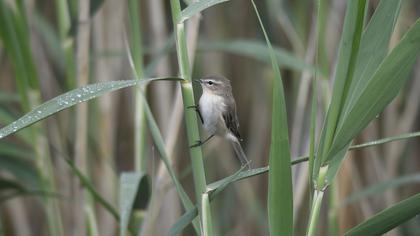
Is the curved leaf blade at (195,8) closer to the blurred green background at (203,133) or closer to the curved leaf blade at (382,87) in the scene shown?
the curved leaf blade at (382,87)

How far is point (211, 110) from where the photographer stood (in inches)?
86.9

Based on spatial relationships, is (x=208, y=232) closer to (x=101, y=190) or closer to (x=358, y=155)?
(x=101, y=190)

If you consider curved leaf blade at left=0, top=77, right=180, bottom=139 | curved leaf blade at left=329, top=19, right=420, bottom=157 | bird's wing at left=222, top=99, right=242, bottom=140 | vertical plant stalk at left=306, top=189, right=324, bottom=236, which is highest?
curved leaf blade at left=0, top=77, right=180, bottom=139

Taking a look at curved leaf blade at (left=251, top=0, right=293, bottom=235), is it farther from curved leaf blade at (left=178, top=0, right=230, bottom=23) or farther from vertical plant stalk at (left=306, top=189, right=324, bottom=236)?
curved leaf blade at (left=178, top=0, right=230, bottom=23)

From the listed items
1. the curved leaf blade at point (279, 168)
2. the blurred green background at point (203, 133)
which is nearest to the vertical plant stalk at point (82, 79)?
the blurred green background at point (203, 133)

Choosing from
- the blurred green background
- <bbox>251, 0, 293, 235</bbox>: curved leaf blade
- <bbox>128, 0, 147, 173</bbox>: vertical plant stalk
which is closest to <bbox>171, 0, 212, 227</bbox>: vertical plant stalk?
<bbox>251, 0, 293, 235</bbox>: curved leaf blade

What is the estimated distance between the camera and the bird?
2.19 metres

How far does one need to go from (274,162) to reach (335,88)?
165mm

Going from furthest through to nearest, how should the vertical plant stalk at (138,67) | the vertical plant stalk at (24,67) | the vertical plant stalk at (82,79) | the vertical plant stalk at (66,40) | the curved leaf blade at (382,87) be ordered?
the vertical plant stalk at (82,79), the vertical plant stalk at (66,40), the vertical plant stalk at (24,67), the vertical plant stalk at (138,67), the curved leaf blade at (382,87)

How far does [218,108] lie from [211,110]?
0.05 meters

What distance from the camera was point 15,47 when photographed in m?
2.02

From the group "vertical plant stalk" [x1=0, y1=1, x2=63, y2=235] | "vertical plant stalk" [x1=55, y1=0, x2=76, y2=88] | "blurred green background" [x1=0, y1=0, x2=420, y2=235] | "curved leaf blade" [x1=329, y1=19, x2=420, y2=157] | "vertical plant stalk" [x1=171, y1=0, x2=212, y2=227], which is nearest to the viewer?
"curved leaf blade" [x1=329, y1=19, x2=420, y2=157]

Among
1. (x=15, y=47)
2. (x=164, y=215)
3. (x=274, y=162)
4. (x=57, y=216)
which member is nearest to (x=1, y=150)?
(x=57, y=216)

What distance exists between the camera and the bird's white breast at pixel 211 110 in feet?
7.07
